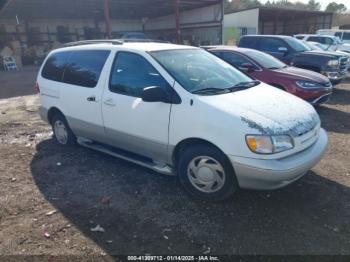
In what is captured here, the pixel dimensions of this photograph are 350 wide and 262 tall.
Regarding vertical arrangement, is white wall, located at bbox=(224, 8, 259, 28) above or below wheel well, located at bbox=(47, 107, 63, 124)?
above

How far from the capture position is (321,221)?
3137mm

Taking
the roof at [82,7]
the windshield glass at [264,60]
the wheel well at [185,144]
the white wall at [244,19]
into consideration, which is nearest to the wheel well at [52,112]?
the wheel well at [185,144]

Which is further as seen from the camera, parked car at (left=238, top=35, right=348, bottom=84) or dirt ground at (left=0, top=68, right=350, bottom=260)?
parked car at (left=238, top=35, right=348, bottom=84)

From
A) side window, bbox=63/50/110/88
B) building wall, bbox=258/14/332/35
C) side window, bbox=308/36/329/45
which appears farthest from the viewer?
building wall, bbox=258/14/332/35

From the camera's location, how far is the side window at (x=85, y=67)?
4.34 meters

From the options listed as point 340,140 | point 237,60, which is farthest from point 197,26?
point 340,140

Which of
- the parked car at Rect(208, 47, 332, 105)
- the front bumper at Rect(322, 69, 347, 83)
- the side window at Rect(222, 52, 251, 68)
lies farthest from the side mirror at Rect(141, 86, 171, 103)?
the front bumper at Rect(322, 69, 347, 83)

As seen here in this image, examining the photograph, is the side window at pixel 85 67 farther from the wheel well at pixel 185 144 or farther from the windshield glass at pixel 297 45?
the windshield glass at pixel 297 45

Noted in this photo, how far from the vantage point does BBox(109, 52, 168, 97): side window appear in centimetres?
372

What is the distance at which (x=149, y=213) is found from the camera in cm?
336

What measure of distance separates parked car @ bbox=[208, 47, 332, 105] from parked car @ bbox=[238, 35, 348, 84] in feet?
6.99

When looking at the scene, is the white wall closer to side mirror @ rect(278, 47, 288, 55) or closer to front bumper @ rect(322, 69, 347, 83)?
side mirror @ rect(278, 47, 288, 55)

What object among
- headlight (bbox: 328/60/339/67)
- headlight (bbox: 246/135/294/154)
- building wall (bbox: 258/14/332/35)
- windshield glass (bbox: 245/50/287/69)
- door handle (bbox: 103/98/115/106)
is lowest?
headlight (bbox: 246/135/294/154)

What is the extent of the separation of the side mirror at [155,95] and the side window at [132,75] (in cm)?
13
